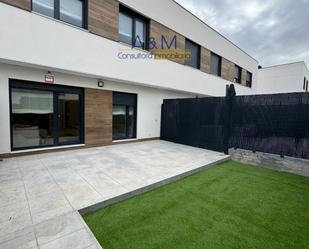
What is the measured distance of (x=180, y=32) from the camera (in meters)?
8.81

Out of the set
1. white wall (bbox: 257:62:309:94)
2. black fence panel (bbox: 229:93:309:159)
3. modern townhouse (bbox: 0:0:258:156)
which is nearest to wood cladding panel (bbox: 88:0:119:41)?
modern townhouse (bbox: 0:0:258:156)

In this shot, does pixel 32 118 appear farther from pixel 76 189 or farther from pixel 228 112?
pixel 228 112

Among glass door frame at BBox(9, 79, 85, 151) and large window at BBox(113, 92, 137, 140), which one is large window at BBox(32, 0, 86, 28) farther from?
large window at BBox(113, 92, 137, 140)

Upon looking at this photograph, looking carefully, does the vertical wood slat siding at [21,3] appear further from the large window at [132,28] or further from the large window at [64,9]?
the large window at [132,28]

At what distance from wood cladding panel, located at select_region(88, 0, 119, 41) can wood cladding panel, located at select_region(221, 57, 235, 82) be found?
27.8ft

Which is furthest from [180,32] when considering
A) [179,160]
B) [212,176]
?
[212,176]

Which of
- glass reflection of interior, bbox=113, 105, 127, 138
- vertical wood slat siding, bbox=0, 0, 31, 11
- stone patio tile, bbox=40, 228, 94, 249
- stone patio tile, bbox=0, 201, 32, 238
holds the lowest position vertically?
stone patio tile, bbox=40, 228, 94, 249

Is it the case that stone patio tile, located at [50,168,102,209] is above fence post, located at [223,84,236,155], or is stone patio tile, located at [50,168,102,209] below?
below

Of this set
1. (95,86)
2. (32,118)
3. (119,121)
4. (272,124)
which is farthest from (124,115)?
(272,124)

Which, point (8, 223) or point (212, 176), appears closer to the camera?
point (8, 223)

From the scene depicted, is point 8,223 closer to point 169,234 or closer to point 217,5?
point 169,234

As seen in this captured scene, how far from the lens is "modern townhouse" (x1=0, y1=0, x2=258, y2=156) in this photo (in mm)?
4652

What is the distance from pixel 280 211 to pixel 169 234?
2.04m

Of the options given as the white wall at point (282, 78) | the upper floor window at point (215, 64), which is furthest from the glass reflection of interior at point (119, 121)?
the white wall at point (282, 78)
